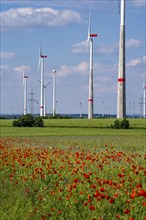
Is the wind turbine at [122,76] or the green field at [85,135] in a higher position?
the wind turbine at [122,76]

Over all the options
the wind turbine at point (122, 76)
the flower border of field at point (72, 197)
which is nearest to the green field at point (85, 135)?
the wind turbine at point (122, 76)

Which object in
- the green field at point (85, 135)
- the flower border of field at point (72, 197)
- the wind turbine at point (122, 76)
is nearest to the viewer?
the flower border of field at point (72, 197)

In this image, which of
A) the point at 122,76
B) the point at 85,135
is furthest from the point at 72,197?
the point at 122,76

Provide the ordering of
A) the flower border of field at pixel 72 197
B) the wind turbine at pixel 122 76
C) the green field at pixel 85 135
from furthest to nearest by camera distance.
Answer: the wind turbine at pixel 122 76, the green field at pixel 85 135, the flower border of field at pixel 72 197

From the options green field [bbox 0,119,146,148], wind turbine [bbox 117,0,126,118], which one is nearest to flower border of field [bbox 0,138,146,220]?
green field [bbox 0,119,146,148]

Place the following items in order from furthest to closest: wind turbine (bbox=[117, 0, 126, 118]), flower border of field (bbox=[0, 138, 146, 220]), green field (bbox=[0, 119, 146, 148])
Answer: wind turbine (bbox=[117, 0, 126, 118])
green field (bbox=[0, 119, 146, 148])
flower border of field (bbox=[0, 138, 146, 220])

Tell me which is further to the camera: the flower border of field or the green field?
the green field

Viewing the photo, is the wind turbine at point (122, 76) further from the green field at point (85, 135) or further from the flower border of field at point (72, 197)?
the flower border of field at point (72, 197)

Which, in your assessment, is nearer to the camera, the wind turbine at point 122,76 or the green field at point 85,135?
the green field at point 85,135

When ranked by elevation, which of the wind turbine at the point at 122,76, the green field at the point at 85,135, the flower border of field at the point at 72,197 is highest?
the wind turbine at the point at 122,76

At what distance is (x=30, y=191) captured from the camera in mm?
12547

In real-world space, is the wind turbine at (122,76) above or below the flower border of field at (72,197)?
above

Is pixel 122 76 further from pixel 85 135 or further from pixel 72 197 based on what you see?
pixel 72 197

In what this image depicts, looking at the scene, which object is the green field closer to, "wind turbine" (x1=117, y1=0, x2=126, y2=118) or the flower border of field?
"wind turbine" (x1=117, y1=0, x2=126, y2=118)
